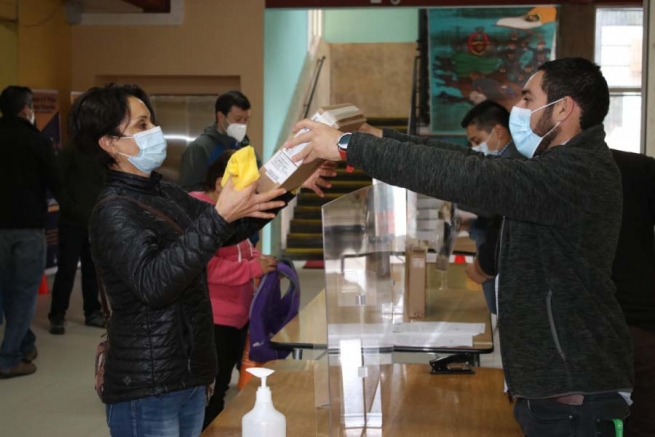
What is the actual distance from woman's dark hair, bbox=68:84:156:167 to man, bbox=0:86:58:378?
11.9 ft

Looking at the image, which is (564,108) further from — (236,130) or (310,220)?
(310,220)

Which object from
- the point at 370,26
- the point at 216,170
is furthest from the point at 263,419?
the point at 370,26

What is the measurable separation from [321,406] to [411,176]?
2.69ft

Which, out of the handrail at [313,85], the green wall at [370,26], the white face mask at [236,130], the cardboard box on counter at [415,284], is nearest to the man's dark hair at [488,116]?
the cardboard box on counter at [415,284]

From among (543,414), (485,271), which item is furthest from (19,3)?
(543,414)

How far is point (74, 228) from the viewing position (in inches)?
Answer: 285

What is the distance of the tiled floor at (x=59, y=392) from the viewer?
505cm

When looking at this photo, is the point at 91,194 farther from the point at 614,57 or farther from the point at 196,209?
the point at 614,57

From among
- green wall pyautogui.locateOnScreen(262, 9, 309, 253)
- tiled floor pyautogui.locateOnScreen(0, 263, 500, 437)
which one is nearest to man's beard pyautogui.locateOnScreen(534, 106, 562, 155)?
tiled floor pyautogui.locateOnScreen(0, 263, 500, 437)

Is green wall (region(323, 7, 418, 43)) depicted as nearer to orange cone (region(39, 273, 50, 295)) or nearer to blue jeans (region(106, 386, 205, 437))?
orange cone (region(39, 273, 50, 295))

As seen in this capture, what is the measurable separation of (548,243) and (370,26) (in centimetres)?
1460

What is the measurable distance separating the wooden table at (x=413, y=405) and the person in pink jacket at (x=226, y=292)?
0.81m

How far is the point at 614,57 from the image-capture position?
12.5 meters

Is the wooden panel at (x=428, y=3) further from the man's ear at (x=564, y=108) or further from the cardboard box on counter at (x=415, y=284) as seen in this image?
the man's ear at (x=564, y=108)
